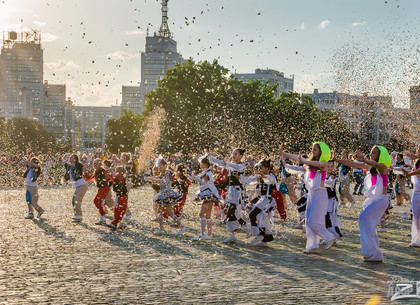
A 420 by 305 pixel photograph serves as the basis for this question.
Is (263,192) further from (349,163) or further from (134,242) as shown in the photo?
(134,242)

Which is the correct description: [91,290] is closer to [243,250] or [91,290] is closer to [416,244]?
[243,250]

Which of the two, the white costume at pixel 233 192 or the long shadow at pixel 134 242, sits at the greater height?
the white costume at pixel 233 192

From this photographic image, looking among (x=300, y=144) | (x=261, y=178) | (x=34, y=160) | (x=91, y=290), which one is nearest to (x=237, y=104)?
(x=300, y=144)

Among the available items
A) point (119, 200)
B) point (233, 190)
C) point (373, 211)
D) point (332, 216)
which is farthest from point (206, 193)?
point (373, 211)

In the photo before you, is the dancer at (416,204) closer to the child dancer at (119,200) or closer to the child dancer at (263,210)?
the child dancer at (263,210)

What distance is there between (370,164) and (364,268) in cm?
184

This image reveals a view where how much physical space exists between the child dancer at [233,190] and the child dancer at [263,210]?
Answer: 414mm

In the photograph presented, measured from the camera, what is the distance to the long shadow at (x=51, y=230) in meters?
12.5

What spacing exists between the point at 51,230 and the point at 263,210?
5544 mm

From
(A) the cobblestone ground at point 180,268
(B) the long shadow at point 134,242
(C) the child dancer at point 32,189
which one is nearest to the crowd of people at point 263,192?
(C) the child dancer at point 32,189

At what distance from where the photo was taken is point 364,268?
9430 millimetres

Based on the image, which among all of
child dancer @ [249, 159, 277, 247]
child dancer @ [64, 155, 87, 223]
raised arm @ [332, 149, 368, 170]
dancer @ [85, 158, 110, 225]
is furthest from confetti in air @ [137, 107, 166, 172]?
raised arm @ [332, 149, 368, 170]

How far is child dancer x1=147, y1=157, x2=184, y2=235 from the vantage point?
523 inches

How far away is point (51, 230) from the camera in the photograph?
45.5ft
